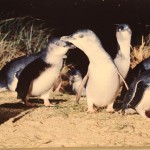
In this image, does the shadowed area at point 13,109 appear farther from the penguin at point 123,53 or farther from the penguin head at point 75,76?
the penguin head at point 75,76

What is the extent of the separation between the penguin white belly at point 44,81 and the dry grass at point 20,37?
1.75 metres

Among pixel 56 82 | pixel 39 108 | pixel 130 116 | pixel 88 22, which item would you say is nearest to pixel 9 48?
pixel 88 22

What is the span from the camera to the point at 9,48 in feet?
19.8

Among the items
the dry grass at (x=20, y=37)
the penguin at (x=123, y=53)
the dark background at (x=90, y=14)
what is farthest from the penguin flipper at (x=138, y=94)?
the dark background at (x=90, y=14)

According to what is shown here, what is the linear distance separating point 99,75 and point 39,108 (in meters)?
0.53

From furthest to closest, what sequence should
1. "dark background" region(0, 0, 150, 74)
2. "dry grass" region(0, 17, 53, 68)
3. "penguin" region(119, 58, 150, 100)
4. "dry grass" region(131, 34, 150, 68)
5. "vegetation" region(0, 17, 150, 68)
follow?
"dark background" region(0, 0, 150, 74) < "dry grass" region(0, 17, 53, 68) < "vegetation" region(0, 17, 150, 68) < "dry grass" region(131, 34, 150, 68) < "penguin" region(119, 58, 150, 100)

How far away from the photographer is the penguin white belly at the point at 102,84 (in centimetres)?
375

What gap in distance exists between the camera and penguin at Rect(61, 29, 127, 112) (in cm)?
374

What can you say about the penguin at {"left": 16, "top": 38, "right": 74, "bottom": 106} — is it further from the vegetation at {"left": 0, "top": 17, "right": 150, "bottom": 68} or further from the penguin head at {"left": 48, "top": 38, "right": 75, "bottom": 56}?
the vegetation at {"left": 0, "top": 17, "right": 150, "bottom": 68}

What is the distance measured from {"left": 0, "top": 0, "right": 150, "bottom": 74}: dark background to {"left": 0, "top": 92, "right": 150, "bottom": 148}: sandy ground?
2.84 meters

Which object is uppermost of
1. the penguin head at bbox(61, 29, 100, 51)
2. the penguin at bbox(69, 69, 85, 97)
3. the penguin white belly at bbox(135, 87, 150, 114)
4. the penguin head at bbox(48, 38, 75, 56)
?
the penguin head at bbox(61, 29, 100, 51)

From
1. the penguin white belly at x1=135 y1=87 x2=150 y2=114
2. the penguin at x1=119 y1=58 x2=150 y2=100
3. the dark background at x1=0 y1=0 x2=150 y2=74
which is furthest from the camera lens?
the dark background at x1=0 y1=0 x2=150 y2=74

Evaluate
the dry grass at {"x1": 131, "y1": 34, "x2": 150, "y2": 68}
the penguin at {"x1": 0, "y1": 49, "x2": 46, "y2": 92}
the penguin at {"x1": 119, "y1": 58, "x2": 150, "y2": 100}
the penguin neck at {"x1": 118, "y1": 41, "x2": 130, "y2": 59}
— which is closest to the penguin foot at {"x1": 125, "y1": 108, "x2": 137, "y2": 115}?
the penguin neck at {"x1": 118, "y1": 41, "x2": 130, "y2": 59}

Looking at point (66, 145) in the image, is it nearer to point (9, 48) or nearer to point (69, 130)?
point (69, 130)
